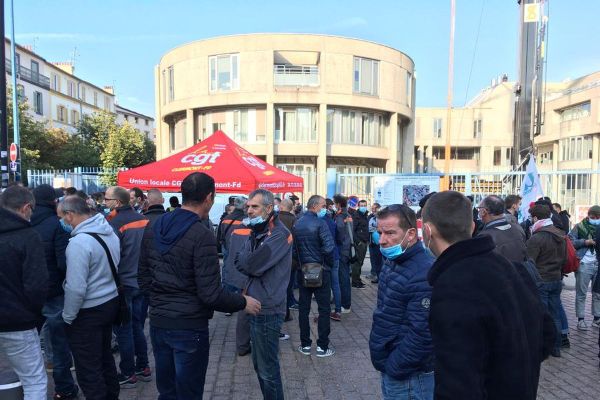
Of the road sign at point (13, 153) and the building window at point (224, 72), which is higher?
the building window at point (224, 72)

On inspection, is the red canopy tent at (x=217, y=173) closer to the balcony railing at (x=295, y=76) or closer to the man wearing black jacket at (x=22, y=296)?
the man wearing black jacket at (x=22, y=296)

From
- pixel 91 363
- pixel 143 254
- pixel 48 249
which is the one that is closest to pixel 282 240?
pixel 143 254

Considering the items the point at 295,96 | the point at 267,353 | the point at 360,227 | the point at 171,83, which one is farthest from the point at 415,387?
the point at 171,83

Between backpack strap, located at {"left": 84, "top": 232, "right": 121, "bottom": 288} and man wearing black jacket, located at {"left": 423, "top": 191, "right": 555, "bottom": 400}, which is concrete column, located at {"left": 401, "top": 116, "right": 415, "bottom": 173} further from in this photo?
man wearing black jacket, located at {"left": 423, "top": 191, "right": 555, "bottom": 400}

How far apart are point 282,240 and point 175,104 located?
27.0 metres

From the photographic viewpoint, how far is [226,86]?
88.2ft

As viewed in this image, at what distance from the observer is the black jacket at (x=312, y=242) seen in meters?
5.51

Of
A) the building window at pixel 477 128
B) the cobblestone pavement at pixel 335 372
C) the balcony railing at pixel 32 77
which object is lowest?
the cobblestone pavement at pixel 335 372

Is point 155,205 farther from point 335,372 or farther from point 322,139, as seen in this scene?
point 322,139

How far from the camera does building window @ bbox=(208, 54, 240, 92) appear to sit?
26578 mm

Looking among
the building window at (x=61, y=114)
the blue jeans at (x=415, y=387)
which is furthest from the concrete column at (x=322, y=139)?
the building window at (x=61, y=114)

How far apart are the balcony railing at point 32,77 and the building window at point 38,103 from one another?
112 cm

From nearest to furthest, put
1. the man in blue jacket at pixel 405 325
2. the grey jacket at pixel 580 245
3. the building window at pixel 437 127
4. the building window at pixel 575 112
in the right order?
the man in blue jacket at pixel 405 325 < the grey jacket at pixel 580 245 < the building window at pixel 575 112 < the building window at pixel 437 127

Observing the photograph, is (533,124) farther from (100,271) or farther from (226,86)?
(226,86)
